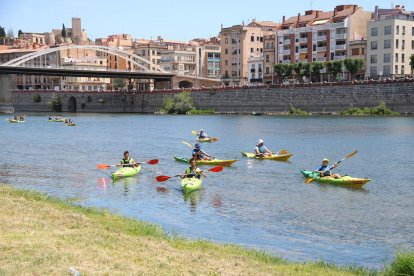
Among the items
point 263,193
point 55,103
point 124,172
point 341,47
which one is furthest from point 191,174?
point 55,103

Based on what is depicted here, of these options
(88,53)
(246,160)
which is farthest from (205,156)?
(88,53)

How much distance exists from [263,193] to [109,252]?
1548cm

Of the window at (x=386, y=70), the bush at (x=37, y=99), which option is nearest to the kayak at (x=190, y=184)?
the window at (x=386, y=70)

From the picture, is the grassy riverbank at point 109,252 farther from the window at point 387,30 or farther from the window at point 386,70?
the window at point 387,30

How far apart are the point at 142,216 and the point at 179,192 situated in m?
6.20

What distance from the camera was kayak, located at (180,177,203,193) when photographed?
28328 mm

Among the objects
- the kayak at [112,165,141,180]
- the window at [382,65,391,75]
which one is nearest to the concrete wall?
the window at [382,65,391,75]

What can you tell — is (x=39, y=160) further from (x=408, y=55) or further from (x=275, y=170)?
(x=408, y=55)

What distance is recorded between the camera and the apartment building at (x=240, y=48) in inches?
5723

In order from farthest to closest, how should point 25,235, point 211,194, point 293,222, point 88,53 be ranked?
point 88,53, point 211,194, point 293,222, point 25,235

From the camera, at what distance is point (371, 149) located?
160ft

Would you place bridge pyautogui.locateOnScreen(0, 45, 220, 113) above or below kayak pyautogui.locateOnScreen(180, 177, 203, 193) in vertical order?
above

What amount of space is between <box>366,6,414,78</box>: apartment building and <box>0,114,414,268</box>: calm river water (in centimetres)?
4926

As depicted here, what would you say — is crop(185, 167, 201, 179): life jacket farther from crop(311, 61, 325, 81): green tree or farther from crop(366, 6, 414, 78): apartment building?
crop(311, 61, 325, 81): green tree
